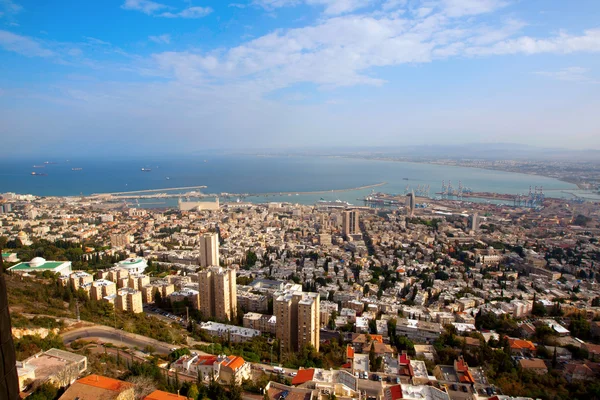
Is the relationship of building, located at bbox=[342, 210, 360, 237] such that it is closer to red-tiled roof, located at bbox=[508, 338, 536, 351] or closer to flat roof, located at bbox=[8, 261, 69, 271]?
red-tiled roof, located at bbox=[508, 338, 536, 351]

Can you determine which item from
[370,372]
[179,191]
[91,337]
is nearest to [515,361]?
[370,372]

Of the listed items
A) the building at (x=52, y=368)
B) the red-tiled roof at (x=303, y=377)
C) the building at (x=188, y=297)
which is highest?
the building at (x=52, y=368)

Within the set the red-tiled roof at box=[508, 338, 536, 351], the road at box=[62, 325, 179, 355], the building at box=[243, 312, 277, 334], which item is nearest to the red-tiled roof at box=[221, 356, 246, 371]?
the road at box=[62, 325, 179, 355]

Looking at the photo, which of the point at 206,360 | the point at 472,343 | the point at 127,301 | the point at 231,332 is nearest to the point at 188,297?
the point at 127,301

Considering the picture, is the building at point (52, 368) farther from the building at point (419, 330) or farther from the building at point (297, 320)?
the building at point (419, 330)

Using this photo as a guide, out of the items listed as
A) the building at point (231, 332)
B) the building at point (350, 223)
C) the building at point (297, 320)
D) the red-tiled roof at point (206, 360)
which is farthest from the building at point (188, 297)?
the building at point (350, 223)

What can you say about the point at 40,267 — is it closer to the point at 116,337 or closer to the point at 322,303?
the point at 116,337

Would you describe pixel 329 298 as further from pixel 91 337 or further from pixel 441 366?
pixel 91 337
